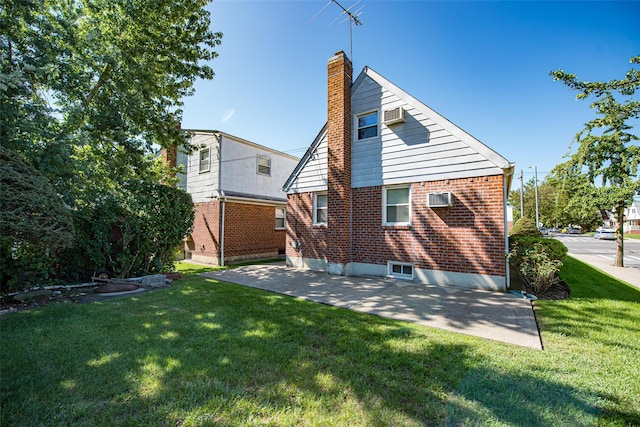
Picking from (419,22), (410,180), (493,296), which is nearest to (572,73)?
(419,22)

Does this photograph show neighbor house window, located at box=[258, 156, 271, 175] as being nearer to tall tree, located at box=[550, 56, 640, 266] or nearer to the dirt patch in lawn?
the dirt patch in lawn

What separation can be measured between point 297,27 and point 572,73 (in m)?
10.5

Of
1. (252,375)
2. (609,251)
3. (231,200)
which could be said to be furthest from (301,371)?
(609,251)

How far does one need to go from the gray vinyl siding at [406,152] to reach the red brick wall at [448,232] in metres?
0.31

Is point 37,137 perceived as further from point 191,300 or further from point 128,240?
point 191,300

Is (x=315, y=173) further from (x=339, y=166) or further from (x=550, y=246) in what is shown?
(x=550, y=246)

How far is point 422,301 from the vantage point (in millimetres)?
5930

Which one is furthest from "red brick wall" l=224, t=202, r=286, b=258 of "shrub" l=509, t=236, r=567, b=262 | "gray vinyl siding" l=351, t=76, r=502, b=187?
"shrub" l=509, t=236, r=567, b=262

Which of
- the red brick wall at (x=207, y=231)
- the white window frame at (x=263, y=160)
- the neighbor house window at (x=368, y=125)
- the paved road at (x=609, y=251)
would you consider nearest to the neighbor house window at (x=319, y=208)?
the neighbor house window at (x=368, y=125)

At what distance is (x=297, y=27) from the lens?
9.12m

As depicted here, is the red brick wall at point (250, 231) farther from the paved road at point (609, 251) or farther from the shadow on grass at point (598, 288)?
the paved road at point (609, 251)

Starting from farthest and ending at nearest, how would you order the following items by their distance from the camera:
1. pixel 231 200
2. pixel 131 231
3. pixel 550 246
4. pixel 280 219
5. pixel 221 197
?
pixel 280 219, pixel 231 200, pixel 221 197, pixel 131 231, pixel 550 246

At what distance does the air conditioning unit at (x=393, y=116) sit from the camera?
26.3 ft

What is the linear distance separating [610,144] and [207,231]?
1787 centimetres
